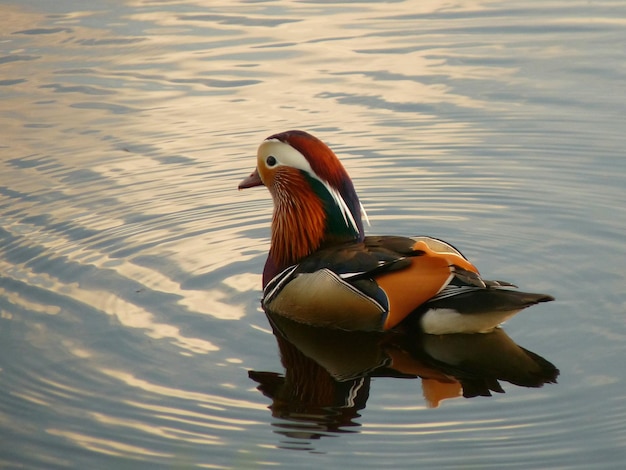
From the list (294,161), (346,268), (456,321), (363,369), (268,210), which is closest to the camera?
(363,369)

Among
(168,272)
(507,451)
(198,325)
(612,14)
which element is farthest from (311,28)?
(507,451)

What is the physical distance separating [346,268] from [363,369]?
2.45 ft

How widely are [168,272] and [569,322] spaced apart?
9.36ft

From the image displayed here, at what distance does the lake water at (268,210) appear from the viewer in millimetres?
6164

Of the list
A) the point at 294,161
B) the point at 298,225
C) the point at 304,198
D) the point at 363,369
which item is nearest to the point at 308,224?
the point at 298,225

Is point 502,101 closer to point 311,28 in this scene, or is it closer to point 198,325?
point 311,28

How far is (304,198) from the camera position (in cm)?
842

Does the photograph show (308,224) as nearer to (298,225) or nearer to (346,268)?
(298,225)

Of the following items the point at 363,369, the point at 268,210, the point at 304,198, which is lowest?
the point at 363,369

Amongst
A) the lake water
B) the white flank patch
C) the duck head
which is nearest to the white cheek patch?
the duck head

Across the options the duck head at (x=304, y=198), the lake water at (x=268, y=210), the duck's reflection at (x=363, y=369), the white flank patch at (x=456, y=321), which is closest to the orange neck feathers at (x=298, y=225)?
the duck head at (x=304, y=198)

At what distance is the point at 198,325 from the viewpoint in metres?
7.55

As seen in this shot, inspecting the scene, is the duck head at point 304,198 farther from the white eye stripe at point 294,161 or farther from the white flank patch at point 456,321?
the white flank patch at point 456,321

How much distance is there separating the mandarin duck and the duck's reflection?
11cm
